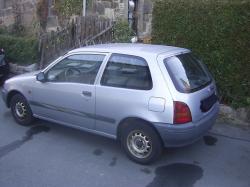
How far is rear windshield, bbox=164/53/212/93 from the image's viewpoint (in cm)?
507

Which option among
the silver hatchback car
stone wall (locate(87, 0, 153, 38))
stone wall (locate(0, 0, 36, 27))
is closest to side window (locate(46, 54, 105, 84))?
the silver hatchback car

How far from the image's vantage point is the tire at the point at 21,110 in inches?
259

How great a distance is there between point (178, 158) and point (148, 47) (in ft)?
5.66

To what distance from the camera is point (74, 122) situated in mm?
5887

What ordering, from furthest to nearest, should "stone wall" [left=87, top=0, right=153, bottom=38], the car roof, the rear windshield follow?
1. "stone wall" [left=87, top=0, right=153, bottom=38]
2. the car roof
3. the rear windshield

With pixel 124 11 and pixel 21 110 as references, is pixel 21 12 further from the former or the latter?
pixel 21 110

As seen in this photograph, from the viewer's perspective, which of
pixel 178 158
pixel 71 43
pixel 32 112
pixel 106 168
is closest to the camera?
pixel 106 168

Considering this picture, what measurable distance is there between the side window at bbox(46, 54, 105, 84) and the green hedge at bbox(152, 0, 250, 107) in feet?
8.92

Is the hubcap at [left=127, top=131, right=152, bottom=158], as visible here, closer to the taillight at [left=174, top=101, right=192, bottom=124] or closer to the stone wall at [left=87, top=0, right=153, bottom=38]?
the taillight at [left=174, top=101, right=192, bottom=124]

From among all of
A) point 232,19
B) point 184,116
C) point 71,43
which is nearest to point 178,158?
point 184,116

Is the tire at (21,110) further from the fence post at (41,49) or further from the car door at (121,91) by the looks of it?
the fence post at (41,49)

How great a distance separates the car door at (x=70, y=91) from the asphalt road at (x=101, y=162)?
43 cm

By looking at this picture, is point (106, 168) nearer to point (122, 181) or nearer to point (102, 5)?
point (122, 181)

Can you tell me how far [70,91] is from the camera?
577 cm
